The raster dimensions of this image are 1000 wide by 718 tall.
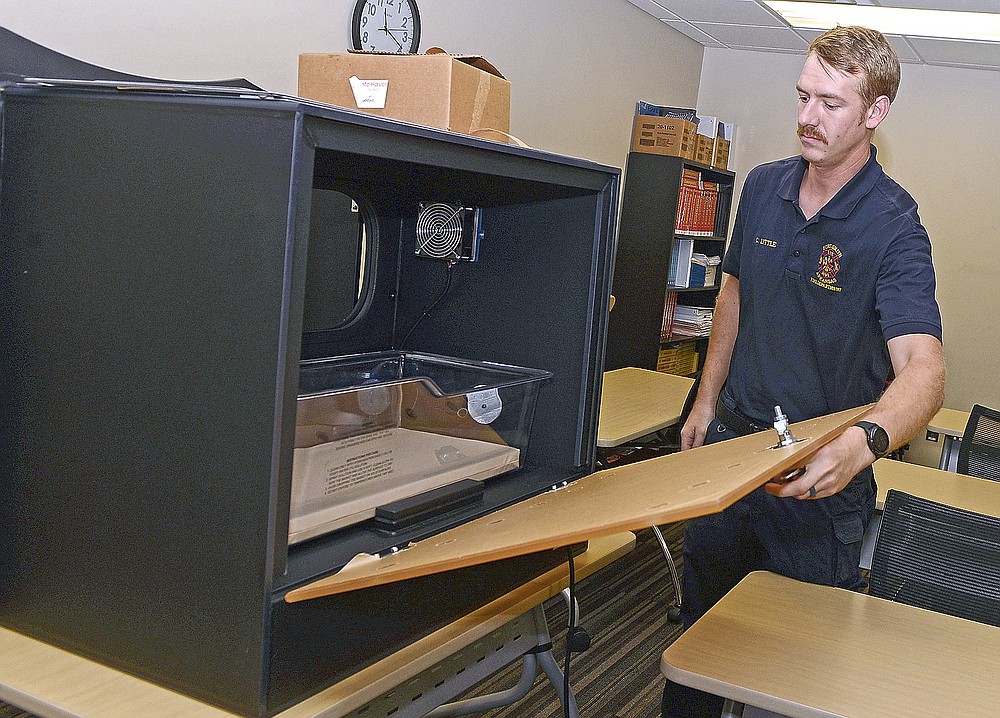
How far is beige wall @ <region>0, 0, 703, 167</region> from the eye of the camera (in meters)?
2.62

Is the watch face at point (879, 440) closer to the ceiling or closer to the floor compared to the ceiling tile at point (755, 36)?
closer to the floor

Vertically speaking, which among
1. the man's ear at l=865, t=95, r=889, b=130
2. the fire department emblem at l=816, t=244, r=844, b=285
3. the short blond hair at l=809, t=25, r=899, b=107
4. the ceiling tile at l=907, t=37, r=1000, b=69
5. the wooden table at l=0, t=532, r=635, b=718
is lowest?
the wooden table at l=0, t=532, r=635, b=718

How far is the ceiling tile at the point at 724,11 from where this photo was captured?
524 centimetres

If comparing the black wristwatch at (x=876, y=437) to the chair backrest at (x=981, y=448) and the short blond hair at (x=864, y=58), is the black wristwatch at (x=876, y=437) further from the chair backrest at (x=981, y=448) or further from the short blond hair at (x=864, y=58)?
the chair backrest at (x=981, y=448)

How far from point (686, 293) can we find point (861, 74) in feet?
14.7

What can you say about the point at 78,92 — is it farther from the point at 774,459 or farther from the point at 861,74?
the point at 861,74

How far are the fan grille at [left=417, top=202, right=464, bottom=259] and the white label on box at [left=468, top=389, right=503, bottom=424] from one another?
0.32 m

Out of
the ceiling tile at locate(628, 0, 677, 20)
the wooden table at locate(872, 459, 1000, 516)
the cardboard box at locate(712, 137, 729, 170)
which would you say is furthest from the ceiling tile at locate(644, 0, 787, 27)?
the wooden table at locate(872, 459, 1000, 516)

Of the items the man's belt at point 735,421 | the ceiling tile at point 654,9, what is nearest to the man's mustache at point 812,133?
the man's belt at point 735,421

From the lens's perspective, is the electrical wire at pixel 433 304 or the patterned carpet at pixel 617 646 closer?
the electrical wire at pixel 433 304

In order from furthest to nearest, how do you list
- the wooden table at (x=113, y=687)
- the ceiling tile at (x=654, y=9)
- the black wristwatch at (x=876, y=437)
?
the ceiling tile at (x=654, y=9)
the black wristwatch at (x=876, y=437)
the wooden table at (x=113, y=687)

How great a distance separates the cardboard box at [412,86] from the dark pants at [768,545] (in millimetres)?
1079

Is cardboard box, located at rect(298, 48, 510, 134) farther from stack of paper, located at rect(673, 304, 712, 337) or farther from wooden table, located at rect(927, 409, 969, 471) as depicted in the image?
stack of paper, located at rect(673, 304, 712, 337)

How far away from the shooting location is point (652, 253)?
570cm
